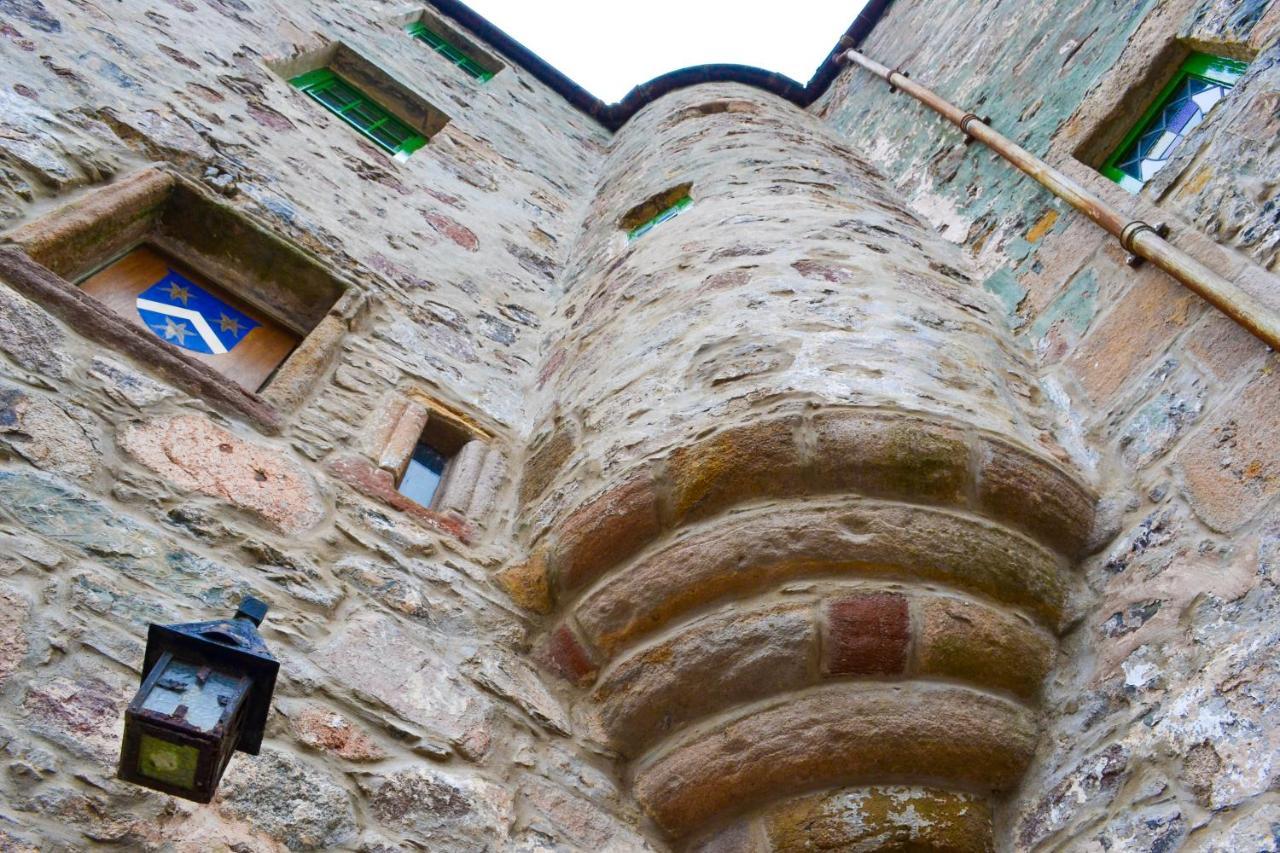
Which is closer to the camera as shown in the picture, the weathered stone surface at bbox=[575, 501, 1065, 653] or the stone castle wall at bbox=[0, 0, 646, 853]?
the stone castle wall at bbox=[0, 0, 646, 853]

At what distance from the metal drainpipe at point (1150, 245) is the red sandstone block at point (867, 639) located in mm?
1162

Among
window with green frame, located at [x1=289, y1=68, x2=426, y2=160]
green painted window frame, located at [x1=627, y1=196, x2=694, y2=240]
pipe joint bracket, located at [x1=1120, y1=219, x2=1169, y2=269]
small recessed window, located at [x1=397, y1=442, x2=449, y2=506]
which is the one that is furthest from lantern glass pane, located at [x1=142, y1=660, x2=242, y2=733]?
window with green frame, located at [x1=289, y1=68, x2=426, y2=160]

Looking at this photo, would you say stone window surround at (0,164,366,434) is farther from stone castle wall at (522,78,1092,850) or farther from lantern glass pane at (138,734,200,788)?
lantern glass pane at (138,734,200,788)

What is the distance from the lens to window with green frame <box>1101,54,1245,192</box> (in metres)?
3.74

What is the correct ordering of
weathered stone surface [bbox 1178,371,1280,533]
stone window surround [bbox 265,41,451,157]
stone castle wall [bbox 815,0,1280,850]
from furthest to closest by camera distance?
stone window surround [bbox 265,41,451,157] → weathered stone surface [bbox 1178,371,1280,533] → stone castle wall [bbox 815,0,1280,850]

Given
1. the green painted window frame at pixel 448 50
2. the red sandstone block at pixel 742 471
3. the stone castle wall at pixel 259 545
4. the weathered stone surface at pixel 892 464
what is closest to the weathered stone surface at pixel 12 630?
the stone castle wall at pixel 259 545

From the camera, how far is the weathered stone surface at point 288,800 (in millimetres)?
1843

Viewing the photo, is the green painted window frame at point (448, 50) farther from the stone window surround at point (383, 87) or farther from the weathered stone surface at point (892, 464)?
the weathered stone surface at point (892, 464)

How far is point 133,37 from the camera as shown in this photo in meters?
4.17

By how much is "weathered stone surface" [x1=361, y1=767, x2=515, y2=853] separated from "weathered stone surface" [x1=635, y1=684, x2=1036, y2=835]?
1.44ft

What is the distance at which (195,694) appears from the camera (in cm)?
143

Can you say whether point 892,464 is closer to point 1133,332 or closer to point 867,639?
point 867,639

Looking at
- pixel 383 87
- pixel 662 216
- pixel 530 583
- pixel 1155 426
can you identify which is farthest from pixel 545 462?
pixel 383 87

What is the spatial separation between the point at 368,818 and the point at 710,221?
2.95 meters
